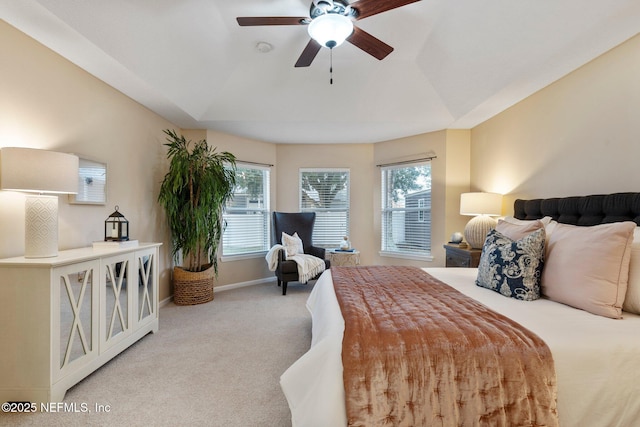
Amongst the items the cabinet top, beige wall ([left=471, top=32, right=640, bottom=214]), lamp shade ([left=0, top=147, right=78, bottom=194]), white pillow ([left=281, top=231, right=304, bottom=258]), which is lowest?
white pillow ([left=281, top=231, right=304, bottom=258])

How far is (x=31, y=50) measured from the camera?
7.29 feet

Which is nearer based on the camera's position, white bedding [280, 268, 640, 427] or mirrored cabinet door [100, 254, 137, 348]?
white bedding [280, 268, 640, 427]

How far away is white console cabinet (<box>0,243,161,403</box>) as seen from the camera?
1.82 metres

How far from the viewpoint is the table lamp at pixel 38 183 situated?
6.15ft

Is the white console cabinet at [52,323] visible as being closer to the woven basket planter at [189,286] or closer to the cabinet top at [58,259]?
the cabinet top at [58,259]

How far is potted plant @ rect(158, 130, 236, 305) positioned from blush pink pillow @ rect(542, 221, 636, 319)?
3438mm

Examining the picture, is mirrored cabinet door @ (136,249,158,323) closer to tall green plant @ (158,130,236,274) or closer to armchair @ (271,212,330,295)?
tall green plant @ (158,130,236,274)

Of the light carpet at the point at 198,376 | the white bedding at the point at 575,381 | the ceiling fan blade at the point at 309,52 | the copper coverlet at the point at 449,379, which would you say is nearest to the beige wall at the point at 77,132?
the light carpet at the point at 198,376

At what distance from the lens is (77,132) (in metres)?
2.62

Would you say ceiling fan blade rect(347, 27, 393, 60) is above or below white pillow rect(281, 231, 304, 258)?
above

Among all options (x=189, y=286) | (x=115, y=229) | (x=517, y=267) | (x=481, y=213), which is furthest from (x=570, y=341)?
(x=189, y=286)

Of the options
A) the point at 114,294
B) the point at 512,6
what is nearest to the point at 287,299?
the point at 114,294

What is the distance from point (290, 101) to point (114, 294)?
2911mm

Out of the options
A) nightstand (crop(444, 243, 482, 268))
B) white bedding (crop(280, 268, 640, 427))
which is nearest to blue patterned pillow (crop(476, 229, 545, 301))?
white bedding (crop(280, 268, 640, 427))
